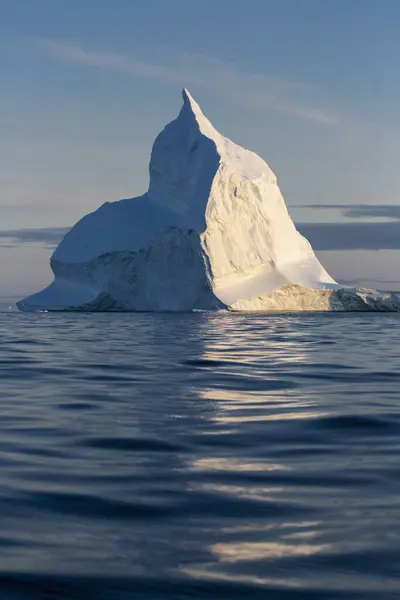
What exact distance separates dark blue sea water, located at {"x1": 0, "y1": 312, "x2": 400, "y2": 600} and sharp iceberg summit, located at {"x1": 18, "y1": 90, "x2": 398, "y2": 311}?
27795mm

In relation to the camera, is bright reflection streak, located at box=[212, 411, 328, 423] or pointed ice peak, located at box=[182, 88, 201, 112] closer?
bright reflection streak, located at box=[212, 411, 328, 423]

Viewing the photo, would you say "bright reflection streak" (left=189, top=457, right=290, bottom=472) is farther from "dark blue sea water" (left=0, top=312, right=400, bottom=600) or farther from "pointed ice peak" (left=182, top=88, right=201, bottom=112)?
"pointed ice peak" (left=182, top=88, right=201, bottom=112)

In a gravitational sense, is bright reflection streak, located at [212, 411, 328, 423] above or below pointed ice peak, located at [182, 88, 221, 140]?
below

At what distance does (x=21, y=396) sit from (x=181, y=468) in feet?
11.5

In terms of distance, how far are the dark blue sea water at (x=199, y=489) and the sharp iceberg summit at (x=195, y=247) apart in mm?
27795

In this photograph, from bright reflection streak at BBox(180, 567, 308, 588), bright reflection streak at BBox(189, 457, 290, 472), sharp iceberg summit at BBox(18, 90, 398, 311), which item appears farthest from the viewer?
sharp iceberg summit at BBox(18, 90, 398, 311)

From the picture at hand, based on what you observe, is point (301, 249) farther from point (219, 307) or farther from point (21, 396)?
point (21, 396)

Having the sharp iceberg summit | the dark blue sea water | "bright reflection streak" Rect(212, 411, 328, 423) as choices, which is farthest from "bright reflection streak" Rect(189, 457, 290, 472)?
the sharp iceberg summit

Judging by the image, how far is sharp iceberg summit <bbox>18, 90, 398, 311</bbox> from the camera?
1451 inches

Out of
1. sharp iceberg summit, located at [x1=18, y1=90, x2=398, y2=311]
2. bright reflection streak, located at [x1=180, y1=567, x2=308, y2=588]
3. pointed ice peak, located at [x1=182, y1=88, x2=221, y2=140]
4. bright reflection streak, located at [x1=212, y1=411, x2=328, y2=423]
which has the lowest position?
bright reflection streak, located at [x1=180, y1=567, x2=308, y2=588]

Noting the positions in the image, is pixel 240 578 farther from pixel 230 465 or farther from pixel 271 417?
pixel 271 417

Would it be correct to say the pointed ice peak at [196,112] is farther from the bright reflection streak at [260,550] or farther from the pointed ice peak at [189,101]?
the bright reflection streak at [260,550]

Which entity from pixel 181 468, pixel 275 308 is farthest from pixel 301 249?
pixel 181 468

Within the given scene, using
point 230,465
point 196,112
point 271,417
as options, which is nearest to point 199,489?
point 230,465
